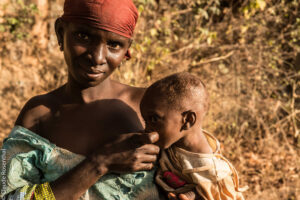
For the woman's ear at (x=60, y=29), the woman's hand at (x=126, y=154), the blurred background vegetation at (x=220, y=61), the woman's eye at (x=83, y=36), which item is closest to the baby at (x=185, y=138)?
the woman's hand at (x=126, y=154)

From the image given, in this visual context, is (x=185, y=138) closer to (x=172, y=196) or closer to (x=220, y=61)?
(x=172, y=196)

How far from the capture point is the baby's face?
5.50 feet

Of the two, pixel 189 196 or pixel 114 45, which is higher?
pixel 114 45

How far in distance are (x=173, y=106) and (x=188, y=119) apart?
12 cm

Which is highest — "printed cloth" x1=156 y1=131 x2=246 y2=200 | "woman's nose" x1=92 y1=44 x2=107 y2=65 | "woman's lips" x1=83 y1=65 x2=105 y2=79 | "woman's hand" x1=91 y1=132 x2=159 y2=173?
"woman's nose" x1=92 y1=44 x2=107 y2=65

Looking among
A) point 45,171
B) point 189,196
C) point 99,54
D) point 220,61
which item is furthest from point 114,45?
point 220,61

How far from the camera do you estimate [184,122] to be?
5.63 feet

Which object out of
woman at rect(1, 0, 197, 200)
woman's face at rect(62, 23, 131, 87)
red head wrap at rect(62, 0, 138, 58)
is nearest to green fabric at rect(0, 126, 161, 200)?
woman at rect(1, 0, 197, 200)

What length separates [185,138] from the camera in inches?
69.4

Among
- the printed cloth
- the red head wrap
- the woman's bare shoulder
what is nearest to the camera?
the red head wrap

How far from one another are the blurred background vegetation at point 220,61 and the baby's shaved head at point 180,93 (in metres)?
3.03

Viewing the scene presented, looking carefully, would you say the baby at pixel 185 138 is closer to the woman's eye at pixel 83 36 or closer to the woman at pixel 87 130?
the woman at pixel 87 130

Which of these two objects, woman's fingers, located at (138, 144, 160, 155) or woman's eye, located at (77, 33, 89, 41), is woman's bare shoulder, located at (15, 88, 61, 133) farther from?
woman's fingers, located at (138, 144, 160, 155)

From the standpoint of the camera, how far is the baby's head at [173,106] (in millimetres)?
1671
